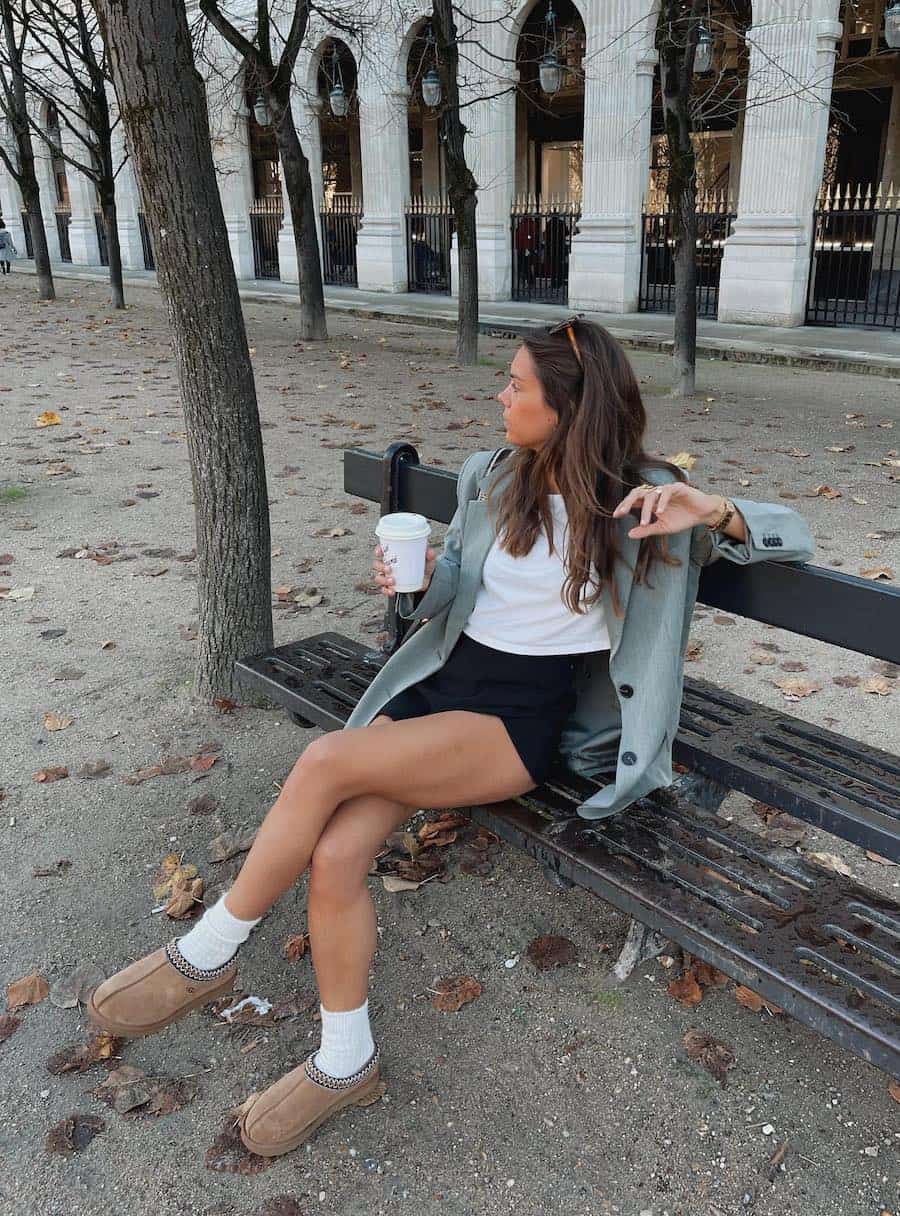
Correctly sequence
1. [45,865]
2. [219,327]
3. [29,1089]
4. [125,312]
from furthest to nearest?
1. [125,312]
2. [219,327]
3. [45,865]
4. [29,1089]

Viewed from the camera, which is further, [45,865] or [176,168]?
[176,168]

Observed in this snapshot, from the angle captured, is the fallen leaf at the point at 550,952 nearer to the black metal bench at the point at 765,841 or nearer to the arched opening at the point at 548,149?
the black metal bench at the point at 765,841

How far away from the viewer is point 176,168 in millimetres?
3250

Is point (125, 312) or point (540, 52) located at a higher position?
point (540, 52)

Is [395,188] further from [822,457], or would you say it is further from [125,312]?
[822,457]

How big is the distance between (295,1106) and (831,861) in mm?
1653

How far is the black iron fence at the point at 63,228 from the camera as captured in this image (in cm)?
3167

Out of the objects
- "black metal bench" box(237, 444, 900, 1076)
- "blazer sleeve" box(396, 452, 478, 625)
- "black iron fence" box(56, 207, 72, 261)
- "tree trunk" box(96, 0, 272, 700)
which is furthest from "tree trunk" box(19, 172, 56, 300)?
"black metal bench" box(237, 444, 900, 1076)

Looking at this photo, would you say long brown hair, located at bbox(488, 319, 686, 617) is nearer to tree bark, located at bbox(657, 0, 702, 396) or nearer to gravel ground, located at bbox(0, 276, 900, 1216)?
gravel ground, located at bbox(0, 276, 900, 1216)

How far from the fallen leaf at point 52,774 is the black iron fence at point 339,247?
19758 millimetres

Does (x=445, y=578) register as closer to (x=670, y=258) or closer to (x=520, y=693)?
(x=520, y=693)

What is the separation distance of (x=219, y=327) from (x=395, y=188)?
18062 millimetres

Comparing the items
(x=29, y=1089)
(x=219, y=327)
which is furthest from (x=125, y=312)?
(x=29, y=1089)

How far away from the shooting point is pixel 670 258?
17391 mm
